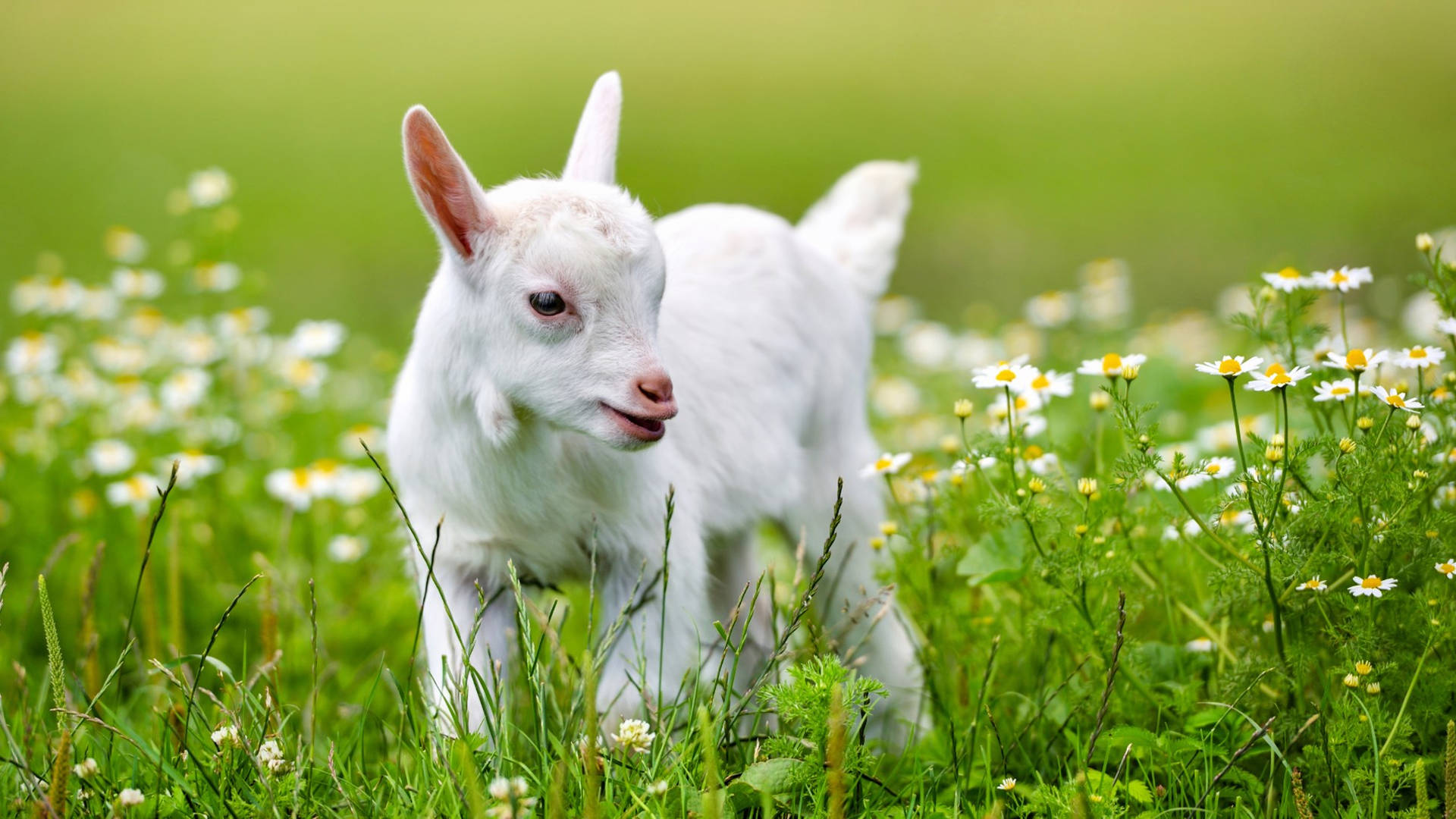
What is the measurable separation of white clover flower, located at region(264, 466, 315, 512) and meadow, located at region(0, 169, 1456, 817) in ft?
0.05

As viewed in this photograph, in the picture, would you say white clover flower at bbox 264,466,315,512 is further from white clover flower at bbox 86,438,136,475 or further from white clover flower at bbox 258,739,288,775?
white clover flower at bbox 258,739,288,775

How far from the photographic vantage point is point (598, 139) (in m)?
2.86

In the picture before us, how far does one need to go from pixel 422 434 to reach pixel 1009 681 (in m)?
1.47

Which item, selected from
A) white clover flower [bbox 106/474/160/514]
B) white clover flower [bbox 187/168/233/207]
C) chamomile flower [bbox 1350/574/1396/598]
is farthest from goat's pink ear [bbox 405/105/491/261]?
white clover flower [bbox 187/168/233/207]

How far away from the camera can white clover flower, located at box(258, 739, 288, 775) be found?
2.12 metres

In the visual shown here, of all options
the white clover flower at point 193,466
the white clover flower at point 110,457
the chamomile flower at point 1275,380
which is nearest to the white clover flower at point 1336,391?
the chamomile flower at point 1275,380

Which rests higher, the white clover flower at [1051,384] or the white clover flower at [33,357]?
the white clover flower at [1051,384]

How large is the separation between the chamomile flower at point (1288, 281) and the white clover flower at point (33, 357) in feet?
13.2

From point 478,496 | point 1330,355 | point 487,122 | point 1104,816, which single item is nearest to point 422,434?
point 478,496

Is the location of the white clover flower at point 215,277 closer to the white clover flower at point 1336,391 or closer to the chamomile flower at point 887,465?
the chamomile flower at point 887,465

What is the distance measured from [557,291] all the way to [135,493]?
215 cm

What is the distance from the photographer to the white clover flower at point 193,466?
395 centimetres

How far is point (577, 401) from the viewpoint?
2.46 metres

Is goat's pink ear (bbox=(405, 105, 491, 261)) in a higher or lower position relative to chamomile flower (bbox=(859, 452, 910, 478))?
higher
